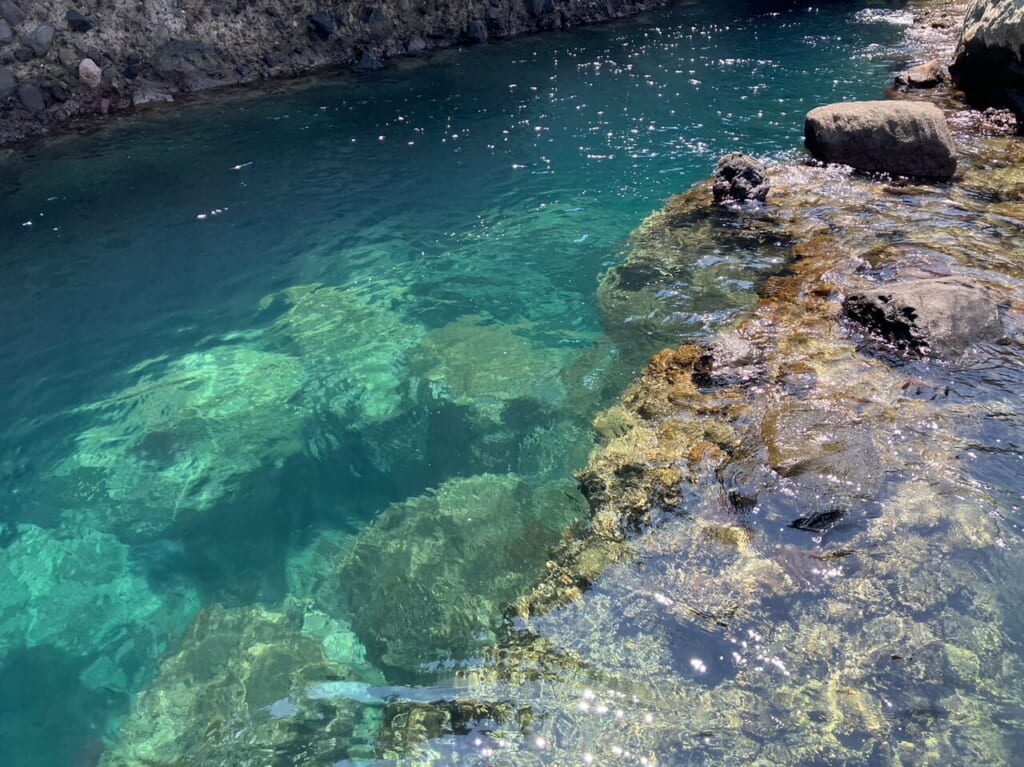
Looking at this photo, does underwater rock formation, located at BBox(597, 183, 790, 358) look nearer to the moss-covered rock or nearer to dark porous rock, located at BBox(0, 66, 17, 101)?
the moss-covered rock

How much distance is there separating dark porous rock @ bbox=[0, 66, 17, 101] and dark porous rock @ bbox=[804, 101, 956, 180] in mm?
20285

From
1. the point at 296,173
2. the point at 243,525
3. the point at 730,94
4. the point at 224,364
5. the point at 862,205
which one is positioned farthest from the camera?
the point at 730,94

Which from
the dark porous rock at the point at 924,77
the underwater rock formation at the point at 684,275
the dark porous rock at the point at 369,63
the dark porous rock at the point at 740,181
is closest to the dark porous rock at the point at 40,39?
the dark porous rock at the point at 369,63

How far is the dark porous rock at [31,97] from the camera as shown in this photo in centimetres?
1798

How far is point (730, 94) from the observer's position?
1755 centimetres

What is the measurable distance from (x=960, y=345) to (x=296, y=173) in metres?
13.5

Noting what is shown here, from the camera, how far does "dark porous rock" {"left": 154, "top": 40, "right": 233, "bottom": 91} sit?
2044 centimetres

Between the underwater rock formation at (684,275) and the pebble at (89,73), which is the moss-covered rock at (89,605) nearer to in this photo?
the underwater rock formation at (684,275)

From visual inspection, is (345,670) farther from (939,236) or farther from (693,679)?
(939,236)

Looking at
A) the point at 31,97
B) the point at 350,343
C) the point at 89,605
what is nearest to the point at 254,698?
the point at 89,605

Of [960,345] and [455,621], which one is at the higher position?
[960,345]

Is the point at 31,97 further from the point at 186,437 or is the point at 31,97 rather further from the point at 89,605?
the point at 89,605

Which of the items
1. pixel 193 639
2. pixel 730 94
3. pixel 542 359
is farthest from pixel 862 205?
pixel 193 639

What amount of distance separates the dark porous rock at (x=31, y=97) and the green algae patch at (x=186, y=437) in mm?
14470
